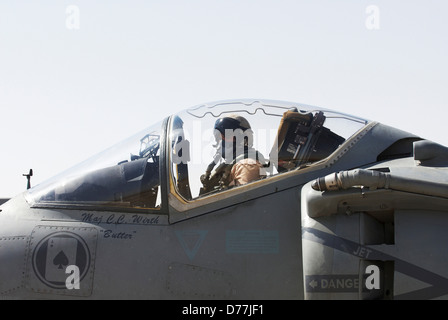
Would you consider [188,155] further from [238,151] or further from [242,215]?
[242,215]

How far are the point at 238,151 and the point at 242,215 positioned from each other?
30.4 inches

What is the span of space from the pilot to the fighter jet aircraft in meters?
0.01

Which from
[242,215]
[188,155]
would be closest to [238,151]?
[188,155]

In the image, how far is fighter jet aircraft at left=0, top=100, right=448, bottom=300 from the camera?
5.10 metres

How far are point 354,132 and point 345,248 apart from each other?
1412 mm

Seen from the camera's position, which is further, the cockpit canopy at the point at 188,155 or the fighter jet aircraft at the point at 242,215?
the cockpit canopy at the point at 188,155

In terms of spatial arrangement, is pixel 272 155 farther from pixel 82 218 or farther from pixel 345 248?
pixel 82 218

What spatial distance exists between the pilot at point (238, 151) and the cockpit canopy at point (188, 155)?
37mm

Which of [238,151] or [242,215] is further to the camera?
[238,151]

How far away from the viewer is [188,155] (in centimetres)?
604

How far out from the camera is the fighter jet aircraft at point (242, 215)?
16.7 ft
